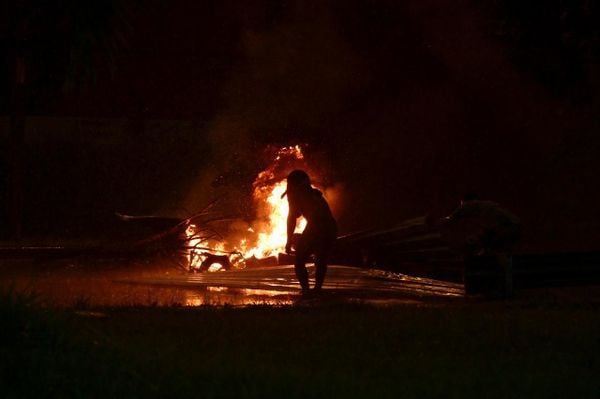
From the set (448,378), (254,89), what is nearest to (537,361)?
(448,378)

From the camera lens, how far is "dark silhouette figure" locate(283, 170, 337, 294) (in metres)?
14.0

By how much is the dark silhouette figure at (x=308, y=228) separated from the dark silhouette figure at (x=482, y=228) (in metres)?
1.97

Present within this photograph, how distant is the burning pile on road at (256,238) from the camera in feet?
59.2

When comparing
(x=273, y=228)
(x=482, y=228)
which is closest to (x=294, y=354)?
(x=482, y=228)

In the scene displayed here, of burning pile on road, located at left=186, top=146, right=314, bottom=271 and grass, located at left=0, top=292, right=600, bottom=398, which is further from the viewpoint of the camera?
burning pile on road, located at left=186, top=146, right=314, bottom=271

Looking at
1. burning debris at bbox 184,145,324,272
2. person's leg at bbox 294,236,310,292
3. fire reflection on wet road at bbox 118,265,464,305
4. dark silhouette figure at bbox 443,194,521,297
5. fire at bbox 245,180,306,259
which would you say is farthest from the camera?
fire at bbox 245,180,306,259

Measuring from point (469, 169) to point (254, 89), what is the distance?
212 inches

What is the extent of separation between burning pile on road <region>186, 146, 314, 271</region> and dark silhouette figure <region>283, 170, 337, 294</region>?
386 cm

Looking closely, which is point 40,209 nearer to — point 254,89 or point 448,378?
point 254,89

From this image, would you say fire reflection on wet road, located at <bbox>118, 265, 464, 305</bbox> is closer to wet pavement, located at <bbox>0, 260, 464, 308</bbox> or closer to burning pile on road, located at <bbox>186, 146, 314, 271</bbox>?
wet pavement, located at <bbox>0, 260, 464, 308</bbox>

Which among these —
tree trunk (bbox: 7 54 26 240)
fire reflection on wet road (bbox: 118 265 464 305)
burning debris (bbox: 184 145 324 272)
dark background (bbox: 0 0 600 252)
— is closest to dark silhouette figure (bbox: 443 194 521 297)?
fire reflection on wet road (bbox: 118 265 464 305)

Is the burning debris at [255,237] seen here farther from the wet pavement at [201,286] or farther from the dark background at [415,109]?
the wet pavement at [201,286]

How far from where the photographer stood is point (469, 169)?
22.7m

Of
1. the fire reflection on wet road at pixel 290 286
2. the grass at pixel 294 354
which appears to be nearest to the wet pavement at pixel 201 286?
Answer: the fire reflection on wet road at pixel 290 286
